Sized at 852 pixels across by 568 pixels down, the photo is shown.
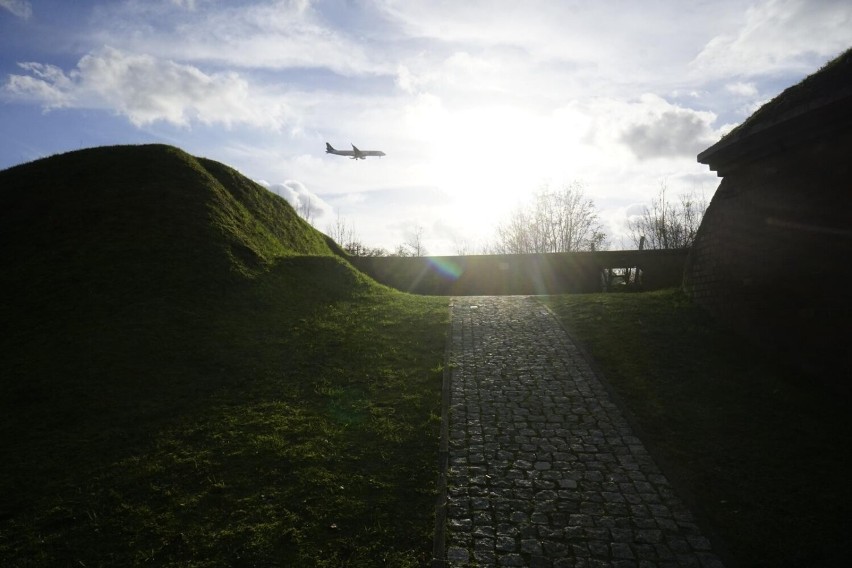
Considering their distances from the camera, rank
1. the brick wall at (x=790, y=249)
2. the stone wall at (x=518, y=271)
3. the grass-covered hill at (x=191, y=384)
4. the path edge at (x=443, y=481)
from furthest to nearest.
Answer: the stone wall at (x=518, y=271) → the brick wall at (x=790, y=249) → the grass-covered hill at (x=191, y=384) → the path edge at (x=443, y=481)

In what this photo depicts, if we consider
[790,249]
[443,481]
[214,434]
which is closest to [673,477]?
[443,481]

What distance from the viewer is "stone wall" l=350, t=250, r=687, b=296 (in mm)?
25016

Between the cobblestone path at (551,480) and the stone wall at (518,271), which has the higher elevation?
the stone wall at (518,271)

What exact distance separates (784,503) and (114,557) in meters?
7.18

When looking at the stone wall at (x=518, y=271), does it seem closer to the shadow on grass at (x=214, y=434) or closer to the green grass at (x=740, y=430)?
the green grass at (x=740, y=430)

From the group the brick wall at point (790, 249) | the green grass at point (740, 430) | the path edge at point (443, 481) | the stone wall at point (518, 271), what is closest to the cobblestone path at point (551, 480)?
the path edge at point (443, 481)

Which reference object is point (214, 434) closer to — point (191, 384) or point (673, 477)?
point (191, 384)

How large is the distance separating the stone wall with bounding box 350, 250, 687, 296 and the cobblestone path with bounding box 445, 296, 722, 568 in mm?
16257

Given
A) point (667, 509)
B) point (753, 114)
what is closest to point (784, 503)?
point (667, 509)

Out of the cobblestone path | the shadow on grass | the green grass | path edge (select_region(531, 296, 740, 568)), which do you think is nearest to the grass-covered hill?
the shadow on grass

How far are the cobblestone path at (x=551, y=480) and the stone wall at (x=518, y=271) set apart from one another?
53.3ft

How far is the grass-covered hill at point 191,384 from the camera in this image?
523cm

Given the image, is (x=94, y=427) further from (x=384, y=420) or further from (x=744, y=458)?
(x=744, y=458)

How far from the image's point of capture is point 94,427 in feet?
23.6
